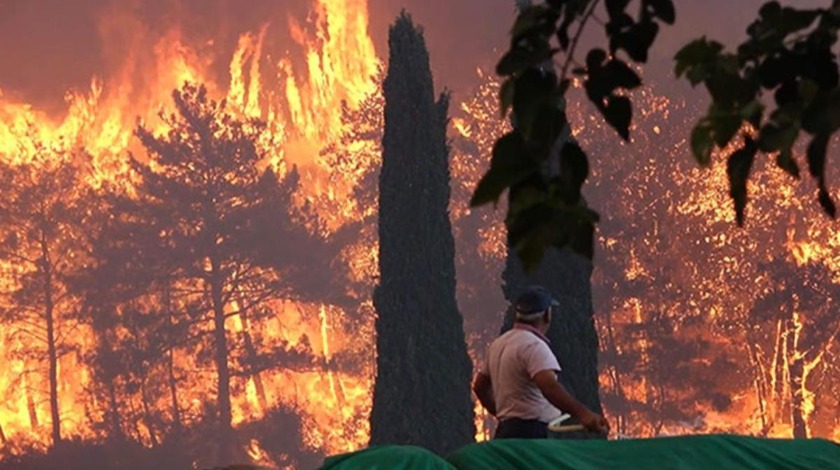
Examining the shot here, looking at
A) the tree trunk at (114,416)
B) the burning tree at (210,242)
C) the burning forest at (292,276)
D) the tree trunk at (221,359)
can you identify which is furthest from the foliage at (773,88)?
the tree trunk at (114,416)

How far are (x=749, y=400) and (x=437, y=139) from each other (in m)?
21.1

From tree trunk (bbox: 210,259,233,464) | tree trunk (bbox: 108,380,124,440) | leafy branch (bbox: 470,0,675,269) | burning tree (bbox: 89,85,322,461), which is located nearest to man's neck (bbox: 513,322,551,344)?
leafy branch (bbox: 470,0,675,269)

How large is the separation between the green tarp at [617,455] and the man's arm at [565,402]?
2.89 feet

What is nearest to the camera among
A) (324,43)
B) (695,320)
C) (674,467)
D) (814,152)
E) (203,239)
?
(814,152)

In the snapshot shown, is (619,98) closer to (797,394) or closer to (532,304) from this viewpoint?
(532,304)

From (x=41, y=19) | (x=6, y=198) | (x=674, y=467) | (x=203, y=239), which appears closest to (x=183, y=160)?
(x=203, y=239)

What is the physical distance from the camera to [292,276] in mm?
51062

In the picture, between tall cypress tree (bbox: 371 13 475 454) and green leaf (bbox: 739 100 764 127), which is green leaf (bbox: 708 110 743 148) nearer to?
green leaf (bbox: 739 100 764 127)

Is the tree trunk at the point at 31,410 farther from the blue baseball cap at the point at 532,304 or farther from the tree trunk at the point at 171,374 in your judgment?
the blue baseball cap at the point at 532,304

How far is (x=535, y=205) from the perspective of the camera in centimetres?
303

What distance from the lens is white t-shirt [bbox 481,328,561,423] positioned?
1015cm

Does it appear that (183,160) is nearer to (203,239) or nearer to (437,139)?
(203,239)

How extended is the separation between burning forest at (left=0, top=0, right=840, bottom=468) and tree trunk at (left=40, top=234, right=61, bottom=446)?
64mm

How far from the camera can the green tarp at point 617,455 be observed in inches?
311
